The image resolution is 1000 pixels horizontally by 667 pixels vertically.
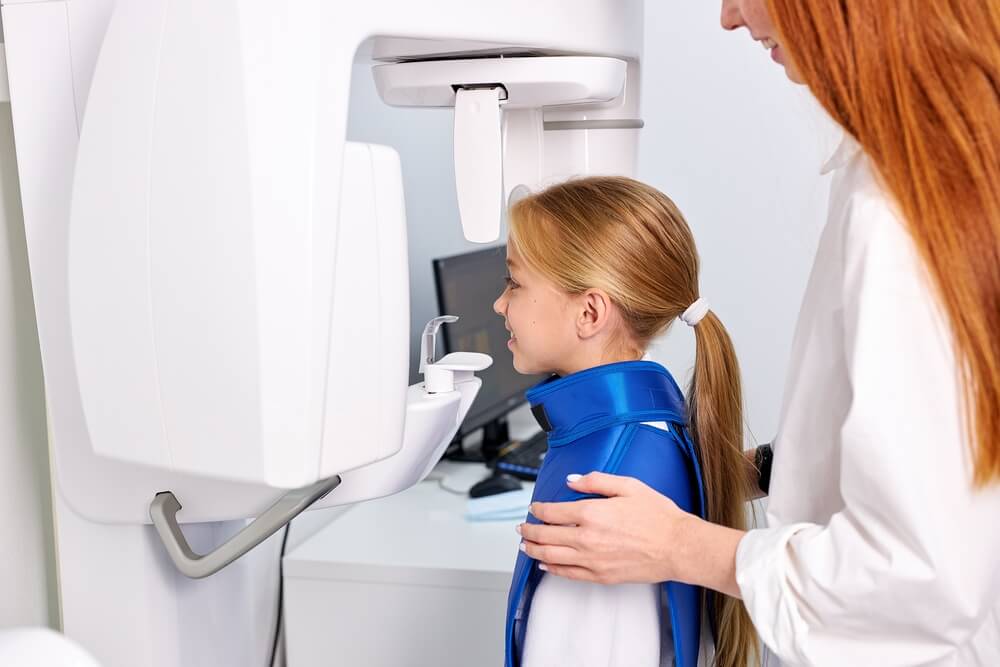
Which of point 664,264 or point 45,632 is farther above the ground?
point 664,264

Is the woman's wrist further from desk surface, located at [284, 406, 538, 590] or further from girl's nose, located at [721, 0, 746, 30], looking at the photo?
desk surface, located at [284, 406, 538, 590]

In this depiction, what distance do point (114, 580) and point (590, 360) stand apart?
51 centimetres

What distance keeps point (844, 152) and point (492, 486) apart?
1055 millimetres

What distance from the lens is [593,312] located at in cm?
101

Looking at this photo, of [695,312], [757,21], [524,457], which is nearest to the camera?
[757,21]

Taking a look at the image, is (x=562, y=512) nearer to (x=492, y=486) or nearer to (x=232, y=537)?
(x=232, y=537)

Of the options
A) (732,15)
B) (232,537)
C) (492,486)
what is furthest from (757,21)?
(492,486)

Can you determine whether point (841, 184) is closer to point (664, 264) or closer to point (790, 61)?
point (790, 61)

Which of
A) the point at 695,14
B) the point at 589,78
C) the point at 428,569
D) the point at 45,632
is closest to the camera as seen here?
the point at 45,632

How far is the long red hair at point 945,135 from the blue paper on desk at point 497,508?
38.1 inches

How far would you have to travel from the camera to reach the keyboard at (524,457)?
1.79m

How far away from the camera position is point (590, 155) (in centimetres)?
108

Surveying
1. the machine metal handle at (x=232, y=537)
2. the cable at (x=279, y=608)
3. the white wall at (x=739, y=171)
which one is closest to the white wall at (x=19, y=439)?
the machine metal handle at (x=232, y=537)

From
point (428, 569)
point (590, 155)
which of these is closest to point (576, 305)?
point (590, 155)
